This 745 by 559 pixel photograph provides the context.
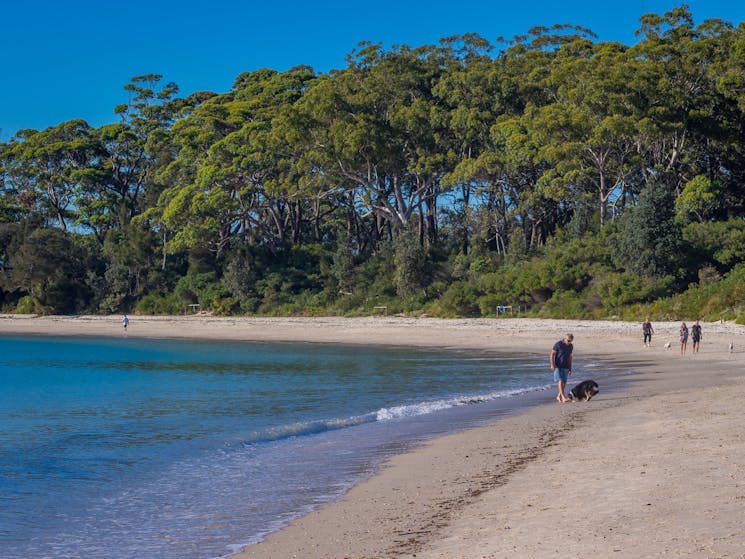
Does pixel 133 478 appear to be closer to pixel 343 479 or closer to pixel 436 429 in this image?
pixel 343 479

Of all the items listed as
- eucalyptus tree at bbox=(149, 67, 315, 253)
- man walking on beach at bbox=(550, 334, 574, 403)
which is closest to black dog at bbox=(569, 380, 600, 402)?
man walking on beach at bbox=(550, 334, 574, 403)

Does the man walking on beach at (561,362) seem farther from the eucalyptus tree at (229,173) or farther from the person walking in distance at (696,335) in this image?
the eucalyptus tree at (229,173)

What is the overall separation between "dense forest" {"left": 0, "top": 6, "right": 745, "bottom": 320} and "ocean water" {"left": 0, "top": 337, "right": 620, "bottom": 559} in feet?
49.8

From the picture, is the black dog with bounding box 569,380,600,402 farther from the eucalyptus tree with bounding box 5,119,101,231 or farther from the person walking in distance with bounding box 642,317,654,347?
the eucalyptus tree with bounding box 5,119,101,231

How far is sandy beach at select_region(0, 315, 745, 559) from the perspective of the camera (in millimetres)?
6223

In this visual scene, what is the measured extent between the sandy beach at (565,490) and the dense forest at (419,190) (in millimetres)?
23426

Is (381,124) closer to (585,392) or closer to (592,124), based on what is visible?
(592,124)

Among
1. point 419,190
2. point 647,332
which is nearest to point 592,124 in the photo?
point 419,190

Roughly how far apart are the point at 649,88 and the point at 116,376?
29699 mm

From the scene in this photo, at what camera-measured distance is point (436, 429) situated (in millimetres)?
13047

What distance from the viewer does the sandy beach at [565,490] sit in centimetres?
622

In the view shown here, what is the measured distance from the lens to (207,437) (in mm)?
13328

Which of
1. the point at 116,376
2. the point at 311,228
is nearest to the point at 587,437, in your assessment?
the point at 116,376

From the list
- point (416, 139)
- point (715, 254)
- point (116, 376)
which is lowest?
point (116, 376)
